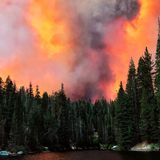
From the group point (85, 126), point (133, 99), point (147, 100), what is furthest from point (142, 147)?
point (85, 126)

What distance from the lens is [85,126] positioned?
165 metres

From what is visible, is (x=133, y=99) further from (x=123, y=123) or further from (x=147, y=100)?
(x=147, y=100)

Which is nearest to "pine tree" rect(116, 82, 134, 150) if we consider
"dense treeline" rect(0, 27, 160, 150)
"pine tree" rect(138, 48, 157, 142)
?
"dense treeline" rect(0, 27, 160, 150)

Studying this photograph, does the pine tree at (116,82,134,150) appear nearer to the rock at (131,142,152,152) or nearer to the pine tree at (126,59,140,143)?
the pine tree at (126,59,140,143)

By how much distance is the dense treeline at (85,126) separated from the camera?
3590 inches

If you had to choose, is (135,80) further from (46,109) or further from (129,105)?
(46,109)

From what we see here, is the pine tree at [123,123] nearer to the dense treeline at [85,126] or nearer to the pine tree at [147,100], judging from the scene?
the dense treeline at [85,126]

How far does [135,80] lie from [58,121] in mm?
39741

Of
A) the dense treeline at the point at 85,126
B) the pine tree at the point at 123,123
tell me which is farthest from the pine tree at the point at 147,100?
the pine tree at the point at 123,123

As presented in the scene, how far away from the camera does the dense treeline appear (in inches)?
3590

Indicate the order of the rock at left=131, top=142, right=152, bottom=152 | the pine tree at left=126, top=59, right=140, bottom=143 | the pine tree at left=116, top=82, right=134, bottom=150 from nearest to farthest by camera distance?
1. the rock at left=131, top=142, right=152, bottom=152
2. the pine tree at left=116, top=82, right=134, bottom=150
3. the pine tree at left=126, top=59, right=140, bottom=143

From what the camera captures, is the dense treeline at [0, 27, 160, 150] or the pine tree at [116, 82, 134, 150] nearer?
the dense treeline at [0, 27, 160, 150]

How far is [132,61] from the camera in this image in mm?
108312


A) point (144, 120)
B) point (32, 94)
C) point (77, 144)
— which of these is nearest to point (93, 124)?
point (77, 144)
